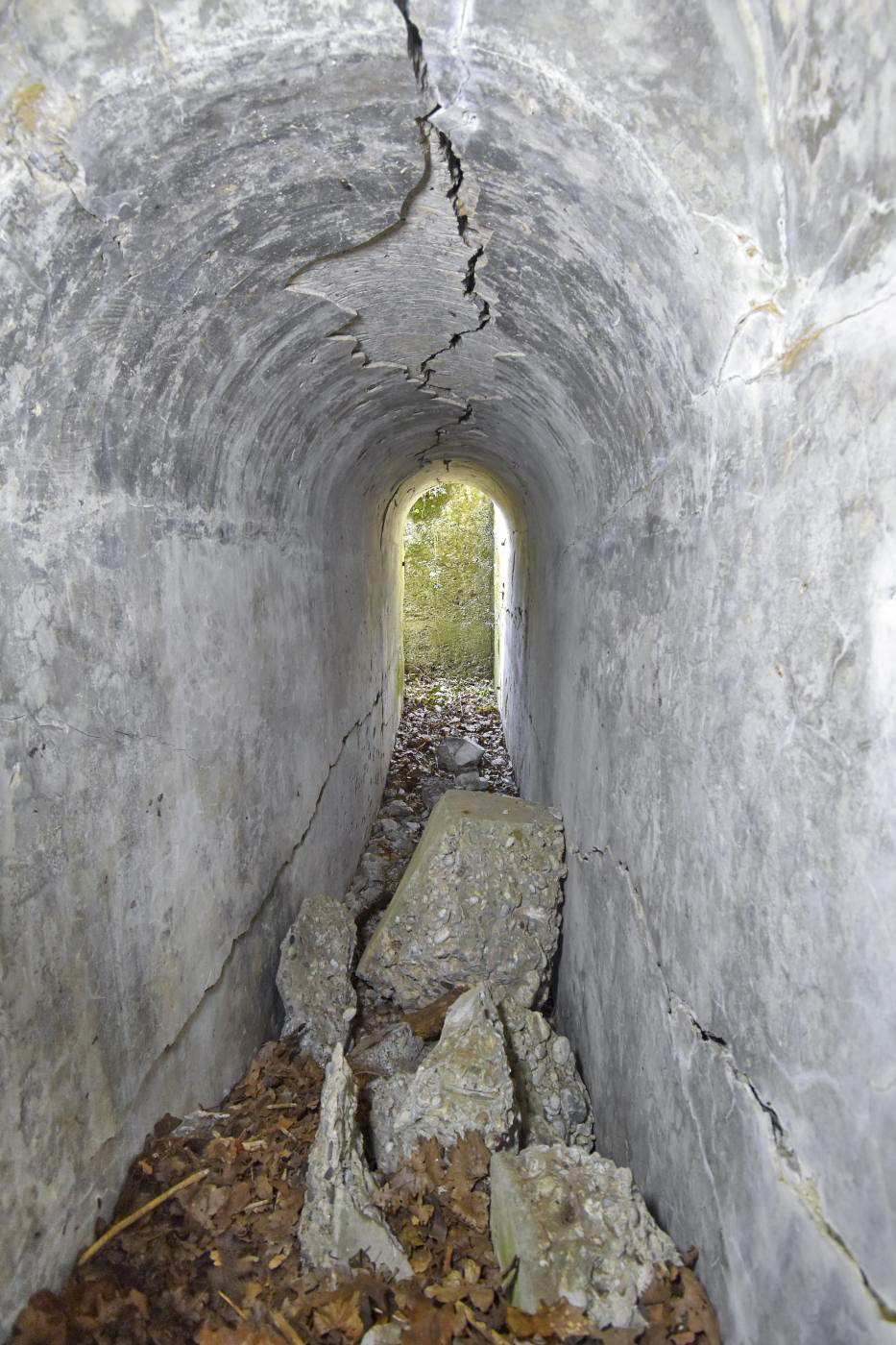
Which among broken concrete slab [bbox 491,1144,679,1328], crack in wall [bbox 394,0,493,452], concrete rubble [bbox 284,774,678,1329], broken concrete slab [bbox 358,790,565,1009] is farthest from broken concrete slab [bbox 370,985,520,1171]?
crack in wall [bbox 394,0,493,452]

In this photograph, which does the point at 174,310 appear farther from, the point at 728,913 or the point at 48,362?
the point at 728,913

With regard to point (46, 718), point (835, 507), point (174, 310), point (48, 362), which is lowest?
point (46, 718)

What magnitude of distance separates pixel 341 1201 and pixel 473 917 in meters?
1.64

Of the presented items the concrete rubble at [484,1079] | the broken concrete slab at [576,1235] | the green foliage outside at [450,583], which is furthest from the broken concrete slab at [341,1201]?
the green foliage outside at [450,583]

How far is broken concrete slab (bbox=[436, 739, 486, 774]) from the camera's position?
934 cm

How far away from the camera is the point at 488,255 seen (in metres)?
2.63

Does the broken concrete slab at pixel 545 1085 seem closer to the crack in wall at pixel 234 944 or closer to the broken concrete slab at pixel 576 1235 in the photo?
the broken concrete slab at pixel 576 1235

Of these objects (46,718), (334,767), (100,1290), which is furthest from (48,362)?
(334,767)

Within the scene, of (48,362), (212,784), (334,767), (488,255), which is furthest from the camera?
(334,767)

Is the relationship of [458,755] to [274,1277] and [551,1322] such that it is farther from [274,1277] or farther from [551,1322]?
[551,1322]

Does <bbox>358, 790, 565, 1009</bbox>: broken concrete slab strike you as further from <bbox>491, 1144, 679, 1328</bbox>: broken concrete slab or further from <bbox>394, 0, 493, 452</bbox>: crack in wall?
<bbox>394, 0, 493, 452</bbox>: crack in wall

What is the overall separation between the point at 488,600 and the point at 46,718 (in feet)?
40.9

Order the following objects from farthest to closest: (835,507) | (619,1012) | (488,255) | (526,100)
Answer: (619,1012) → (488,255) → (526,100) → (835,507)

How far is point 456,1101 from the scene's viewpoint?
274 centimetres
